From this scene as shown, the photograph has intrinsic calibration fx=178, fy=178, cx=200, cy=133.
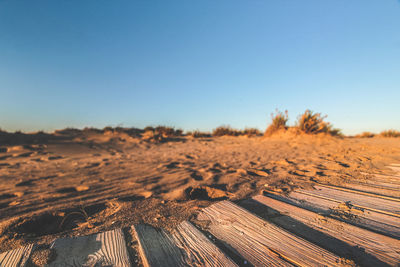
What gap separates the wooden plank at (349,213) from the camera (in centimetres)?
104

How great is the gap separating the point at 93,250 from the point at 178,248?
44 cm

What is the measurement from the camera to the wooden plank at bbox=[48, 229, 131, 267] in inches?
33.0

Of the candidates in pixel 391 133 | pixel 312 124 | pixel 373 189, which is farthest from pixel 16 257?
pixel 391 133

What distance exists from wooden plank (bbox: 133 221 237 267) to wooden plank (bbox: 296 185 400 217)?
121 cm

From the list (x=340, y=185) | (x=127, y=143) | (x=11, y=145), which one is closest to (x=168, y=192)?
(x=340, y=185)

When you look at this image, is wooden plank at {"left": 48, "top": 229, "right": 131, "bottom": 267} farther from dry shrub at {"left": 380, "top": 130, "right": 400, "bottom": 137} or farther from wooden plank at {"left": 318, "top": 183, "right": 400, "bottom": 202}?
dry shrub at {"left": 380, "top": 130, "right": 400, "bottom": 137}

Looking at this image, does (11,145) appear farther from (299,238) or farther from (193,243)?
(299,238)

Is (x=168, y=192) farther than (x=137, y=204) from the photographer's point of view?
Yes

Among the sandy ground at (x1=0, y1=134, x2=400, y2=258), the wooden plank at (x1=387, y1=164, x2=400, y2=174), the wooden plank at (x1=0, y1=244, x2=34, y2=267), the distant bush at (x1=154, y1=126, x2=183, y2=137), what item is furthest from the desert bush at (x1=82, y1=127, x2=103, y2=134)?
the wooden plank at (x1=387, y1=164, x2=400, y2=174)

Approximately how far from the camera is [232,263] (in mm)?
783

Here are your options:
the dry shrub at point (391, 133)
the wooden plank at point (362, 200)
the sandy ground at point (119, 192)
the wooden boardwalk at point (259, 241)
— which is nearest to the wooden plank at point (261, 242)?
the wooden boardwalk at point (259, 241)

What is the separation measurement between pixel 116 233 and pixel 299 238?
40.4 inches

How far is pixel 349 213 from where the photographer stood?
4.00 feet

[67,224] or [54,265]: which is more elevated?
[54,265]
